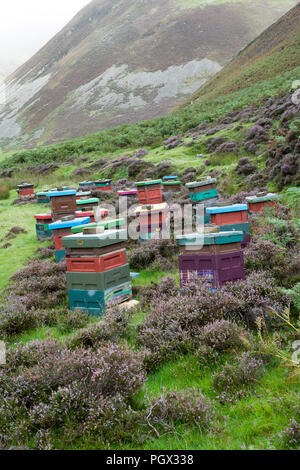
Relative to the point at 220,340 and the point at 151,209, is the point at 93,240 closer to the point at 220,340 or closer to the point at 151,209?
the point at 220,340

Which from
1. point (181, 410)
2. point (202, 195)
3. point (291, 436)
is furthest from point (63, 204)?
point (291, 436)

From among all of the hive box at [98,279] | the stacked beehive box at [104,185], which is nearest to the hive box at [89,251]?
the hive box at [98,279]

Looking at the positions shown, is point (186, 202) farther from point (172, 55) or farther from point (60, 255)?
point (172, 55)

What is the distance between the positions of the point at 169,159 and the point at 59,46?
375 ft

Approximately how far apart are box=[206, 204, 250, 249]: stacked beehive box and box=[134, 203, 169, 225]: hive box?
8.39 ft

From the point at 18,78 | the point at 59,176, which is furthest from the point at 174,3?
the point at 59,176

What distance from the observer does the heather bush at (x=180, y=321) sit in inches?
200

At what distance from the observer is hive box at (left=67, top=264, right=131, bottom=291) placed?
689cm

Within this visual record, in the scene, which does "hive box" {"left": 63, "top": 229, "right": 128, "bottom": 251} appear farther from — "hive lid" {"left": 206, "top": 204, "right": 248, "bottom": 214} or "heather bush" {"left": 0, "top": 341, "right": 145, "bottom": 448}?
"heather bush" {"left": 0, "top": 341, "right": 145, "bottom": 448}

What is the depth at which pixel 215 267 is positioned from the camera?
6.41 m

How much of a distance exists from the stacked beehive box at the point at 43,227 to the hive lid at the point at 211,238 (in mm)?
8379

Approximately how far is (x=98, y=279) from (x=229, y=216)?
3.09 meters

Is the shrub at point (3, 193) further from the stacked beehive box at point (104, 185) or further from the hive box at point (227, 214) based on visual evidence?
the hive box at point (227, 214)
